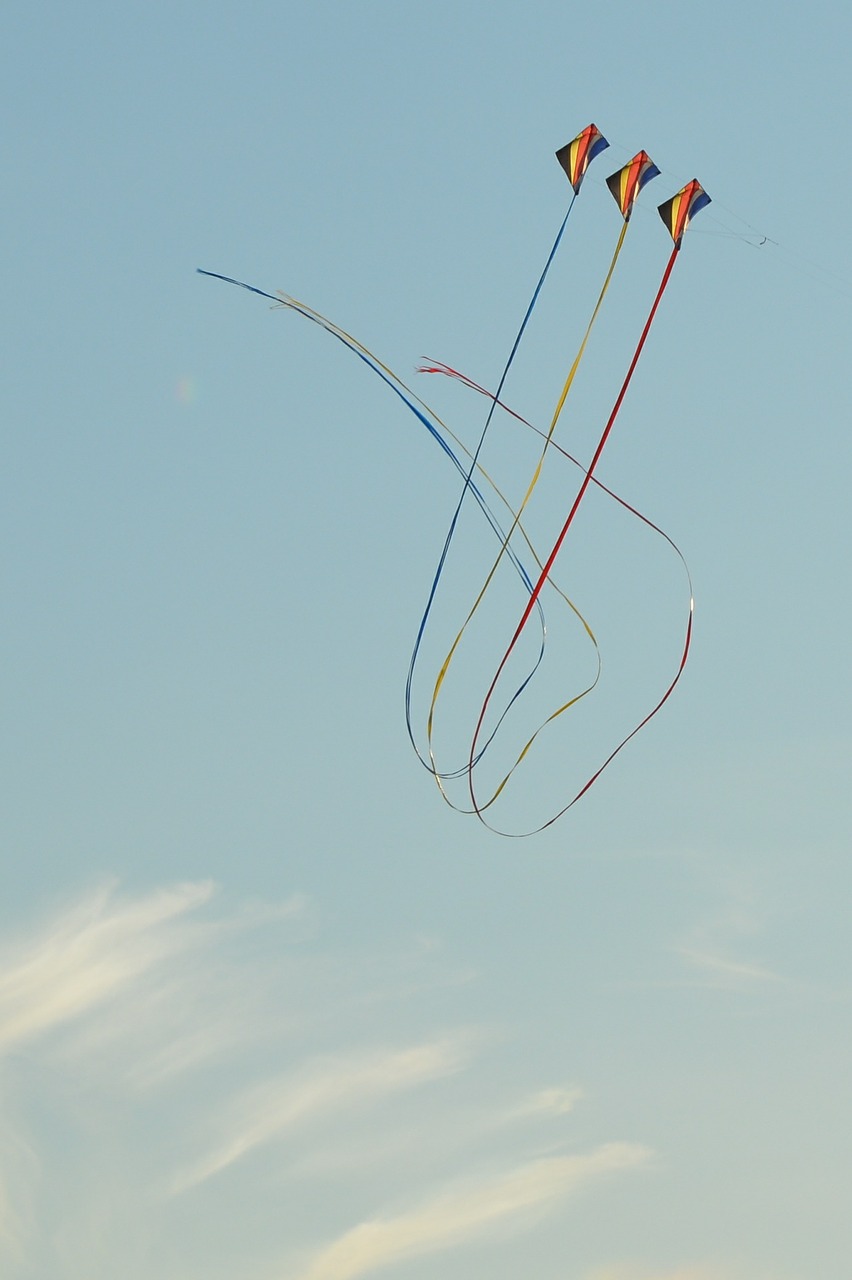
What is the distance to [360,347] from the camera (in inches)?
1369

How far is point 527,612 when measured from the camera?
31.9 metres

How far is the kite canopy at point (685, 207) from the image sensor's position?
33594 millimetres

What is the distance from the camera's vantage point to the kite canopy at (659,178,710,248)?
33594 millimetres

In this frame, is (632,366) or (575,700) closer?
(632,366)

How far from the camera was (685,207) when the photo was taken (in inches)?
1325

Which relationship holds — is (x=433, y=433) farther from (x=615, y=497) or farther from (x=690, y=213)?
(x=690, y=213)

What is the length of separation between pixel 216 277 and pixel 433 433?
520cm

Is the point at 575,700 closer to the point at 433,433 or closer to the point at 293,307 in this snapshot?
the point at 433,433

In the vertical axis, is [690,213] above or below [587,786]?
above

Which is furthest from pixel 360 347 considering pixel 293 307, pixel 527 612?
pixel 527 612

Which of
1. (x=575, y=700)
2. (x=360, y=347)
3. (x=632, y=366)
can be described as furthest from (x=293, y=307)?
(x=575, y=700)

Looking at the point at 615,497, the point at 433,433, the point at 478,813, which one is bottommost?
the point at 478,813

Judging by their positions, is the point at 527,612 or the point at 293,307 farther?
the point at 293,307

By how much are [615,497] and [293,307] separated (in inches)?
274
